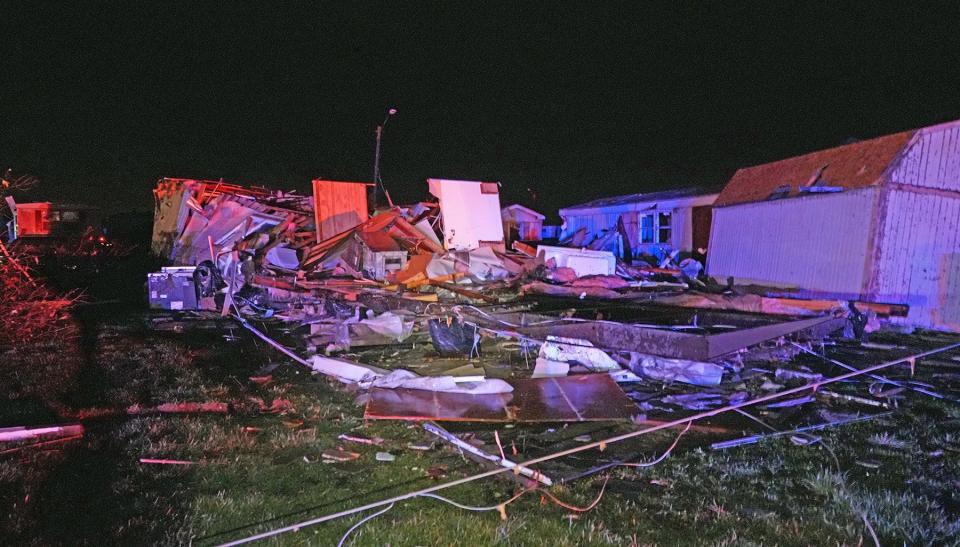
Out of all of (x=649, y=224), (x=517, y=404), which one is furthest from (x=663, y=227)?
(x=517, y=404)

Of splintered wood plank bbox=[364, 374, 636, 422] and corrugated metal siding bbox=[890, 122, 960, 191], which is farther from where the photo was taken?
corrugated metal siding bbox=[890, 122, 960, 191]

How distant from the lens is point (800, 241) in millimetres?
11797

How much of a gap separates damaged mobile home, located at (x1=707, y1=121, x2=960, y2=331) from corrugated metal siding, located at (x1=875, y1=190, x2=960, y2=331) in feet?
0.06

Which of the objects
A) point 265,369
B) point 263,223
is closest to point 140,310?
point 263,223

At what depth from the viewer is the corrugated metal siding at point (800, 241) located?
10.5 metres

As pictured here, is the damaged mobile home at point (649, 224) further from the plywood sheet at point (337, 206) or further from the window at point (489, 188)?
the plywood sheet at point (337, 206)

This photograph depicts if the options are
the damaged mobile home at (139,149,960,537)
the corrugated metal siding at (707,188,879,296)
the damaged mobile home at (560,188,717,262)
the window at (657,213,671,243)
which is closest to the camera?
the damaged mobile home at (139,149,960,537)

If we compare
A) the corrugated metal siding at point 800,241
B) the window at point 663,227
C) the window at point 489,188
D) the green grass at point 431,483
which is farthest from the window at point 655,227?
the green grass at point 431,483

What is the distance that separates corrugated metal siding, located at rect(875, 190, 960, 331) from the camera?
10.2 m

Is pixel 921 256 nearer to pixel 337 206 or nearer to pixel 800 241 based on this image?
pixel 800 241

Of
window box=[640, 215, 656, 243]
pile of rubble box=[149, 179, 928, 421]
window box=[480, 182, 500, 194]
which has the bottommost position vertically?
pile of rubble box=[149, 179, 928, 421]

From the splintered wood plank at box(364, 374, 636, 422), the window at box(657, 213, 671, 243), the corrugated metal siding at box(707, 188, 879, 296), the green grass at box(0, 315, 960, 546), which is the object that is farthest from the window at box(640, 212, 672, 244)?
the splintered wood plank at box(364, 374, 636, 422)

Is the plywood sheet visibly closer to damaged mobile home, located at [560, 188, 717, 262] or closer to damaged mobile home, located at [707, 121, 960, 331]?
damaged mobile home, located at [560, 188, 717, 262]

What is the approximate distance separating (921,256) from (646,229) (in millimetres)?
10519
